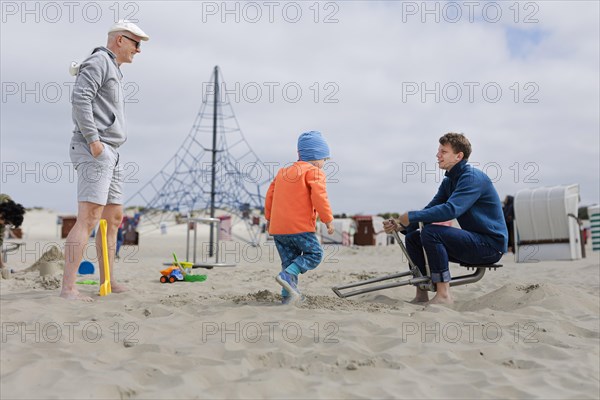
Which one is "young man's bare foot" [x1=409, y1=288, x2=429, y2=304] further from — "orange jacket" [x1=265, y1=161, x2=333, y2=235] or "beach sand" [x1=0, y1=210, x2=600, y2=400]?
"orange jacket" [x1=265, y1=161, x2=333, y2=235]

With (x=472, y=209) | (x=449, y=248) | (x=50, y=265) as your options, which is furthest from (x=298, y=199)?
(x=50, y=265)

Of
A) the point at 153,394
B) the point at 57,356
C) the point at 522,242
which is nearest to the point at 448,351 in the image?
the point at 153,394

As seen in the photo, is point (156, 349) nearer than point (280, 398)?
No

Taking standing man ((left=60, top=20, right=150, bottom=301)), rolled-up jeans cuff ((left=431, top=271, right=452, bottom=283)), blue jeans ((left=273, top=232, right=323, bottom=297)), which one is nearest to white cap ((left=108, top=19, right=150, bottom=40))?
standing man ((left=60, top=20, right=150, bottom=301))

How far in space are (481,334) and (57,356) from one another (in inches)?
82.4

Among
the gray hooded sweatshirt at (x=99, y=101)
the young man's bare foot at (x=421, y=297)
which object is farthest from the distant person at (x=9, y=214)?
the young man's bare foot at (x=421, y=297)

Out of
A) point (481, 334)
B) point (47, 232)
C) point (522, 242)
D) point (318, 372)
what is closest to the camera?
point (318, 372)

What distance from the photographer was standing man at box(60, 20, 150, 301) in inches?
154

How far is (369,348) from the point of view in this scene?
2611 mm

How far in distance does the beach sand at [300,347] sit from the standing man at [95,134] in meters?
0.47

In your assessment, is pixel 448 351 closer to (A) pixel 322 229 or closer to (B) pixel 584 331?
(B) pixel 584 331

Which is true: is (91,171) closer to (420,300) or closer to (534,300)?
(420,300)

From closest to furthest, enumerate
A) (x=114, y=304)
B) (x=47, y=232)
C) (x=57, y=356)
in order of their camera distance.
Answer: (x=57, y=356), (x=114, y=304), (x=47, y=232)

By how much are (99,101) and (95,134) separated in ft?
1.12
